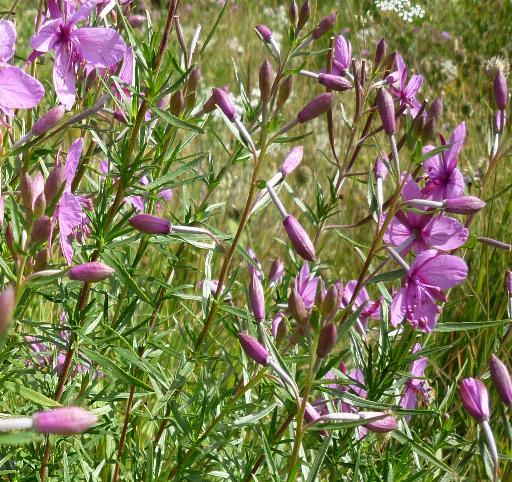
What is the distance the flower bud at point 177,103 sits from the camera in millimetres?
1953

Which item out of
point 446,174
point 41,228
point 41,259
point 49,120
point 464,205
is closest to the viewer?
point 41,228

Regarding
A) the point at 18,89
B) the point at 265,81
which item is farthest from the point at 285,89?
the point at 18,89

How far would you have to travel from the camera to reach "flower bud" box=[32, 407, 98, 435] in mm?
889

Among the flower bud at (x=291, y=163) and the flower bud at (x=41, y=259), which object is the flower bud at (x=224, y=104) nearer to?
the flower bud at (x=291, y=163)

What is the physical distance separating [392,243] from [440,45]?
18.3 feet

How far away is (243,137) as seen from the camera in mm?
1776

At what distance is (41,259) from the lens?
4.62 feet

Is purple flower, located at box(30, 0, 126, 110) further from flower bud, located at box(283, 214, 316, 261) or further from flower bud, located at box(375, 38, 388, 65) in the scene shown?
flower bud, located at box(375, 38, 388, 65)

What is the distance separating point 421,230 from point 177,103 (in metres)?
0.67

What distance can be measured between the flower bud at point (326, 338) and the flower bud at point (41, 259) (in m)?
0.50

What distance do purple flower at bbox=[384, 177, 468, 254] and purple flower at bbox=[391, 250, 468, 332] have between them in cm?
7

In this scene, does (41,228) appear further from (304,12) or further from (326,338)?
(304,12)

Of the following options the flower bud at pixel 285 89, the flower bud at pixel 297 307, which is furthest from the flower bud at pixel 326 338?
the flower bud at pixel 285 89

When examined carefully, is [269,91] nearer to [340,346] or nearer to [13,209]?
[13,209]
